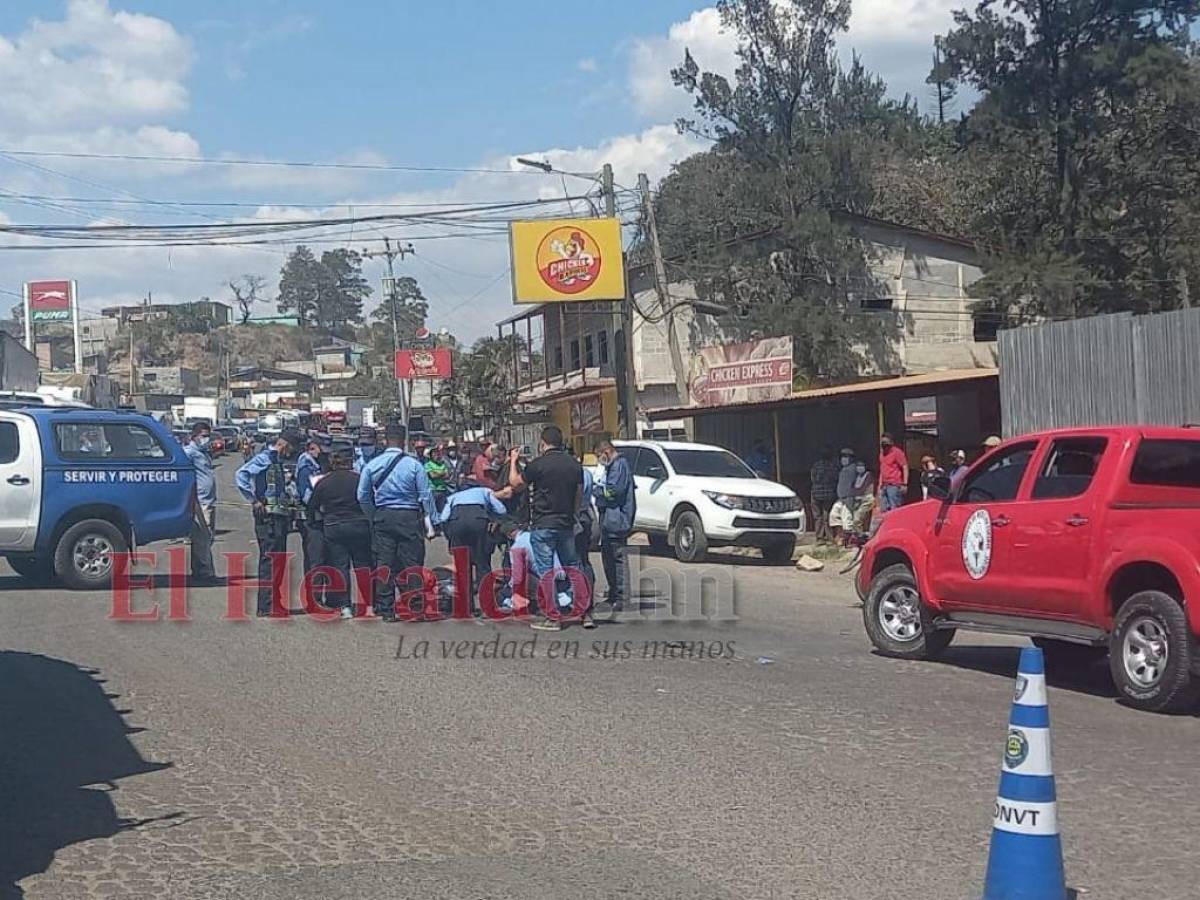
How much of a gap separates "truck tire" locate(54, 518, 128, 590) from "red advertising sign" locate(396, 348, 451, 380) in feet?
149

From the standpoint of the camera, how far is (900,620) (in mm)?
11609

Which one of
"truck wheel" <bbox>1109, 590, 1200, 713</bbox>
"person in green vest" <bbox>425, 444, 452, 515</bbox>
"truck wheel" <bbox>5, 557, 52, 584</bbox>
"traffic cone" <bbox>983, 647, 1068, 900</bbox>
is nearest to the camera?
"traffic cone" <bbox>983, 647, 1068, 900</bbox>

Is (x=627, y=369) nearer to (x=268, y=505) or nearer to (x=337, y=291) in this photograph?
(x=268, y=505)

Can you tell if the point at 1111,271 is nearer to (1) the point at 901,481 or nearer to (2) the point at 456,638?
(1) the point at 901,481

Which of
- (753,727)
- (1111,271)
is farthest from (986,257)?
(753,727)

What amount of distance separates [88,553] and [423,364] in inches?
1837

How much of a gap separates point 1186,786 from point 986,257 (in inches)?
1387

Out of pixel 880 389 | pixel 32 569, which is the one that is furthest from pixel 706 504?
pixel 32 569

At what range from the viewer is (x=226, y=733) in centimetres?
848

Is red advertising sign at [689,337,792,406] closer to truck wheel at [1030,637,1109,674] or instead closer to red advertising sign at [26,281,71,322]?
truck wheel at [1030,637,1109,674]

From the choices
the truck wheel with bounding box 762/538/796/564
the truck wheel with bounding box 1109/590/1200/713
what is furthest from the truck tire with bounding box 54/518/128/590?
the truck wheel with bounding box 1109/590/1200/713

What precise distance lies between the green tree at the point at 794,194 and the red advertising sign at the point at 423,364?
59.0 feet

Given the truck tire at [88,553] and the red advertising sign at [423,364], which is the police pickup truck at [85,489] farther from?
the red advertising sign at [423,364]

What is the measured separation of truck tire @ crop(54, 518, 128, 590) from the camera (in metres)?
15.3
